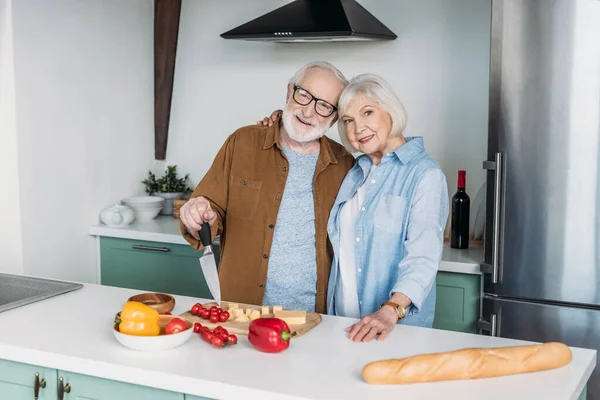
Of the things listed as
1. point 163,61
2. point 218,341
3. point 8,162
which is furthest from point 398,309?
point 163,61

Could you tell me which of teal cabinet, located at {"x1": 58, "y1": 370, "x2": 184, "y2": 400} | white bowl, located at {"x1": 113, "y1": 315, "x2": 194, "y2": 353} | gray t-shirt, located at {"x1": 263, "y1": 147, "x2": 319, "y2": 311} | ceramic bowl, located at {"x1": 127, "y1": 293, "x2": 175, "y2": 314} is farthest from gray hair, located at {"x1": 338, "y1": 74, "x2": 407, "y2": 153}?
teal cabinet, located at {"x1": 58, "y1": 370, "x2": 184, "y2": 400}

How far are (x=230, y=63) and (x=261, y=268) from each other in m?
1.76

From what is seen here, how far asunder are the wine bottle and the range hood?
801mm

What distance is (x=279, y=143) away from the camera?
266 cm

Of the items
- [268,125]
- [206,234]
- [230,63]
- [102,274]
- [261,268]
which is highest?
[230,63]

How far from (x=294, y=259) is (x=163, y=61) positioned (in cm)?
198

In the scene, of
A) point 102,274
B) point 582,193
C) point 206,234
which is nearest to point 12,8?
point 102,274

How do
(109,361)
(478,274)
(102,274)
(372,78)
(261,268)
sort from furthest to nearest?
(102,274), (478,274), (261,268), (372,78), (109,361)

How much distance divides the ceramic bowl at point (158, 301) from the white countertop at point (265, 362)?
7 centimetres

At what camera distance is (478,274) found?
2.98 m

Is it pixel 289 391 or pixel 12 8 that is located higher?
pixel 12 8

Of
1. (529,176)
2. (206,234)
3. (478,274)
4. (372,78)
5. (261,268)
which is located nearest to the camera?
(206,234)

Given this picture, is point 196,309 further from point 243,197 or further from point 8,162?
point 8,162

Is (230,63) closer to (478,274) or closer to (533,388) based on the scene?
(478,274)
